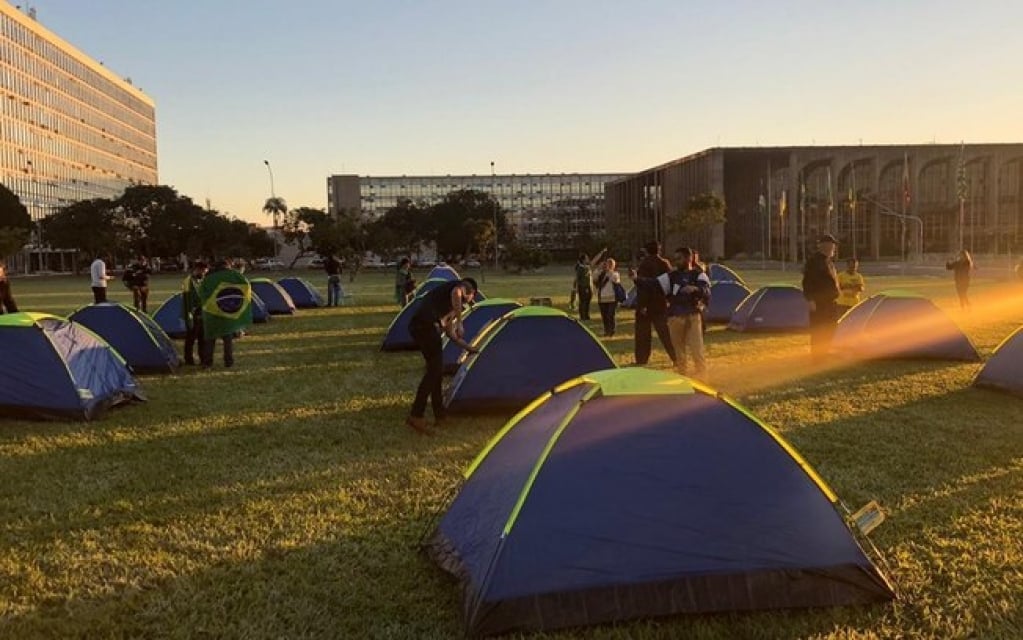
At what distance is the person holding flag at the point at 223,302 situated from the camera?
43.7 feet

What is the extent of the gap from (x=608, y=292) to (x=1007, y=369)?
8.62 meters

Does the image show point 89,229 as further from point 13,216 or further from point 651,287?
point 651,287

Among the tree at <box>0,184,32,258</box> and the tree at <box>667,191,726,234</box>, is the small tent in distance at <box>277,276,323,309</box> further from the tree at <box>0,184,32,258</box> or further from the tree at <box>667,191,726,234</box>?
the tree at <box>0,184,32,258</box>

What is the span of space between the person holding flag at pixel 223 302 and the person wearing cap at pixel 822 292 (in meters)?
9.47

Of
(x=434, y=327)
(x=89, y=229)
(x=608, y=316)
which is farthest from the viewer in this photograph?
(x=89, y=229)

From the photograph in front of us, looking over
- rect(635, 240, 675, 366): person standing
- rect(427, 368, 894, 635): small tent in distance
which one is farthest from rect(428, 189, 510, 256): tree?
rect(427, 368, 894, 635): small tent in distance

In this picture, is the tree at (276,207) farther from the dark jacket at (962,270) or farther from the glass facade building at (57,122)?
the dark jacket at (962,270)

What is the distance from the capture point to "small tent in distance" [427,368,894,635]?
14.6ft

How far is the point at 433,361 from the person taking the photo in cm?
882

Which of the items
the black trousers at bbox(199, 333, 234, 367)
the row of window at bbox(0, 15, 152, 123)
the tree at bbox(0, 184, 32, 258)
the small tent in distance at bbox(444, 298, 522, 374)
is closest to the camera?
the small tent in distance at bbox(444, 298, 522, 374)

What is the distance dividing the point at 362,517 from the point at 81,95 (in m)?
128

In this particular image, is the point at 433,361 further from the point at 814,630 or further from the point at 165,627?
the point at 814,630

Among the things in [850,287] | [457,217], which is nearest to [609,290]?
[850,287]

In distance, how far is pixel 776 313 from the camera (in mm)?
18203
